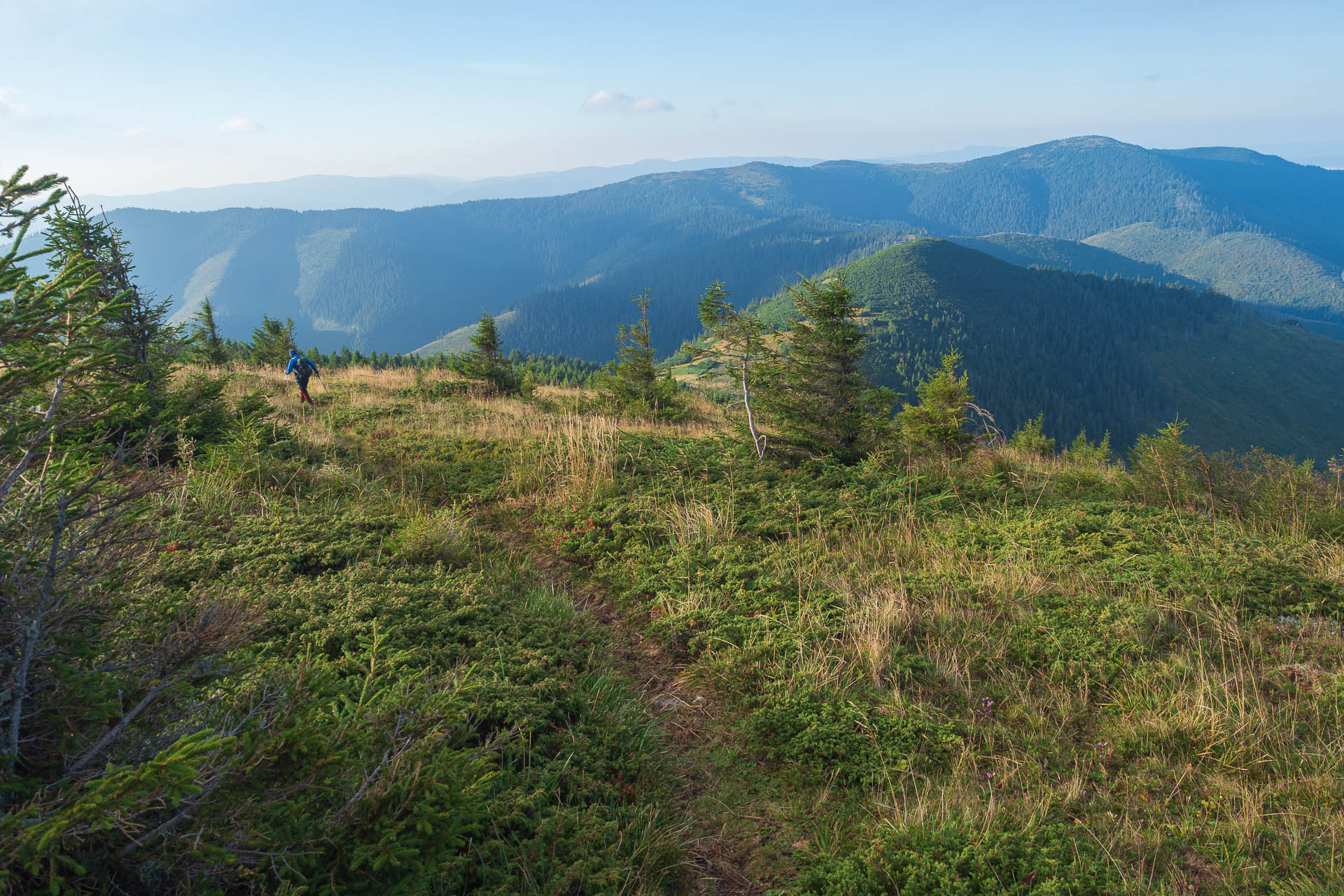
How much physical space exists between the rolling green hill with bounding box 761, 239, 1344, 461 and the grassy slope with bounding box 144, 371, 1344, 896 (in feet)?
386

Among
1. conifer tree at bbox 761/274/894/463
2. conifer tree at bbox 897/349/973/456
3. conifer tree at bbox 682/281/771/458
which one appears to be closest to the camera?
conifer tree at bbox 761/274/894/463

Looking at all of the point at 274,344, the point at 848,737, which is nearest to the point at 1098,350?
the point at 274,344

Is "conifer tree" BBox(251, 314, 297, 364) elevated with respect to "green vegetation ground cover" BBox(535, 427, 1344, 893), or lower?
elevated

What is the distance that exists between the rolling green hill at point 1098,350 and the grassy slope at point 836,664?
11774 cm

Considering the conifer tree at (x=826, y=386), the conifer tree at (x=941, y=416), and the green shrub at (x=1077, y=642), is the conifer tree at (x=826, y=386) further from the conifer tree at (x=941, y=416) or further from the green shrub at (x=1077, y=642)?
the green shrub at (x=1077, y=642)

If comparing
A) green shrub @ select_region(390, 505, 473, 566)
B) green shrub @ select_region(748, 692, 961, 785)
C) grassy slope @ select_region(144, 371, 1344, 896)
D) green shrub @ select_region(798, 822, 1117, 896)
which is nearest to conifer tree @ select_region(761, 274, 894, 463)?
grassy slope @ select_region(144, 371, 1344, 896)

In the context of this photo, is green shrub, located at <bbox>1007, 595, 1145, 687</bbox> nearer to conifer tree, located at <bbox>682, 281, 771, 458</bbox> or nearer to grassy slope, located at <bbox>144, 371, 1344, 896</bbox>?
grassy slope, located at <bbox>144, 371, 1344, 896</bbox>

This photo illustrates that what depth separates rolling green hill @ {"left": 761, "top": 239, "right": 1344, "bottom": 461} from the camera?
136750mm

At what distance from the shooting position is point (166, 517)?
5.34 meters

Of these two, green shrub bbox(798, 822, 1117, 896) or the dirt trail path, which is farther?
the dirt trail path

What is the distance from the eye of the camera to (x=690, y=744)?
405 cm

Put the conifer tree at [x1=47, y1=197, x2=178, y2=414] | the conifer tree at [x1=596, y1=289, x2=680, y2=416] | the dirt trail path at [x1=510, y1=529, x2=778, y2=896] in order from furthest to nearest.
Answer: the conifer tree at [x1=596, y1=289, x2=680, y2=416] < the conifer tree at [x1=47, y1=197, x2=178, y2=414] < the dirt trail path at [x1=510, y1=529, x2=778, y2=896]

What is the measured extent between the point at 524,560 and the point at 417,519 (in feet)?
3.62

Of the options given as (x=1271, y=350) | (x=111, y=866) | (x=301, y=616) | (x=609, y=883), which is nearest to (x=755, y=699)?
(x=609, y=883)
